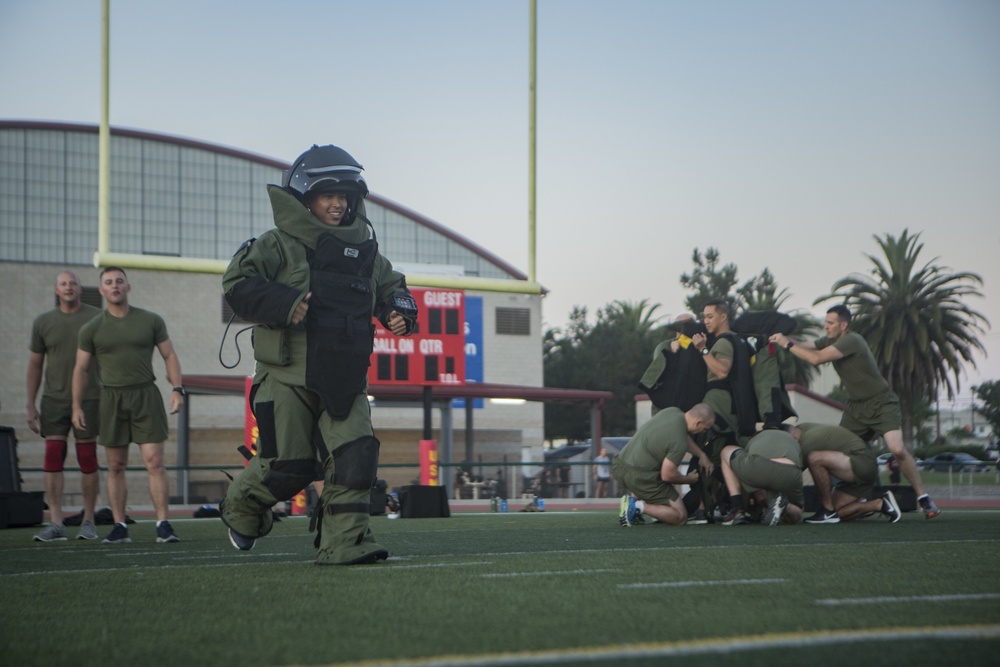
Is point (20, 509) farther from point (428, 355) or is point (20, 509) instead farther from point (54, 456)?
point (428, 355)

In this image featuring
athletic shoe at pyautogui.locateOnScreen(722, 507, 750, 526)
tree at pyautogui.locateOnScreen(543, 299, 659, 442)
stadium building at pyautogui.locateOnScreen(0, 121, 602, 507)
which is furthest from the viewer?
tree at pyautogui.locateOnScreen(543, 299, 659, 442)

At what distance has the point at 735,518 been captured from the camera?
31.1ft

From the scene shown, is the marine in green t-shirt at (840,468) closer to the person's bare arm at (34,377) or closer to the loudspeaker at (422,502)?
the loudspeaker at (422,502)

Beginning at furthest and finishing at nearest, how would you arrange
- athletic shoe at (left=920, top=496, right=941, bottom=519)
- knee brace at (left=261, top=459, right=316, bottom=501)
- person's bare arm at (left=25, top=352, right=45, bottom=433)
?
athletic shoe at (left=920, top=496, right=941, bottom=519), person's bare arm at (left=25, top=352, right=45, bottom=433), knee brace at (left=261, top=459, right=316, bottom=501)

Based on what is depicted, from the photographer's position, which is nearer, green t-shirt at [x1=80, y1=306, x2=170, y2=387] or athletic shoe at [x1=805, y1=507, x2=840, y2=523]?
green t-shirt at [x1=80, y1=306, x2=170, y2=387]

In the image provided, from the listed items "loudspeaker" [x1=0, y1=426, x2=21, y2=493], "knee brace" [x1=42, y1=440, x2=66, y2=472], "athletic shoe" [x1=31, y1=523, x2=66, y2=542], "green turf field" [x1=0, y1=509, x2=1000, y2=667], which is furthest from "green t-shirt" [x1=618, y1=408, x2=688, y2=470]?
"loudspeaker" [x1=0, y1=426, x2=21, y2=493]

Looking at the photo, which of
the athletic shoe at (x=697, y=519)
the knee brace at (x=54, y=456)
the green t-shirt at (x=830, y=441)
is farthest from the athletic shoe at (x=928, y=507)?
the knee brace at (x=54, y=456)

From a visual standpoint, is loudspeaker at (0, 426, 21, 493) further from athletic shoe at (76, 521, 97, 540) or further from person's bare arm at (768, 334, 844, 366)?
person's bare arm at (768, 334, 844, 366)

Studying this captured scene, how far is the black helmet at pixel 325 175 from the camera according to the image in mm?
5871

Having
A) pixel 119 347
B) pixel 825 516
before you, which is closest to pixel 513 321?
pixel 825 516

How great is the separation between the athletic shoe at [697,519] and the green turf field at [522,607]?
11.1ft

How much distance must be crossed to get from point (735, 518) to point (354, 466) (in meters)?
4.89

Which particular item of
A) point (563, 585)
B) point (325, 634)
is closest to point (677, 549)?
point (563, 585)

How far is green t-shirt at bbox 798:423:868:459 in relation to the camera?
31.5ft
